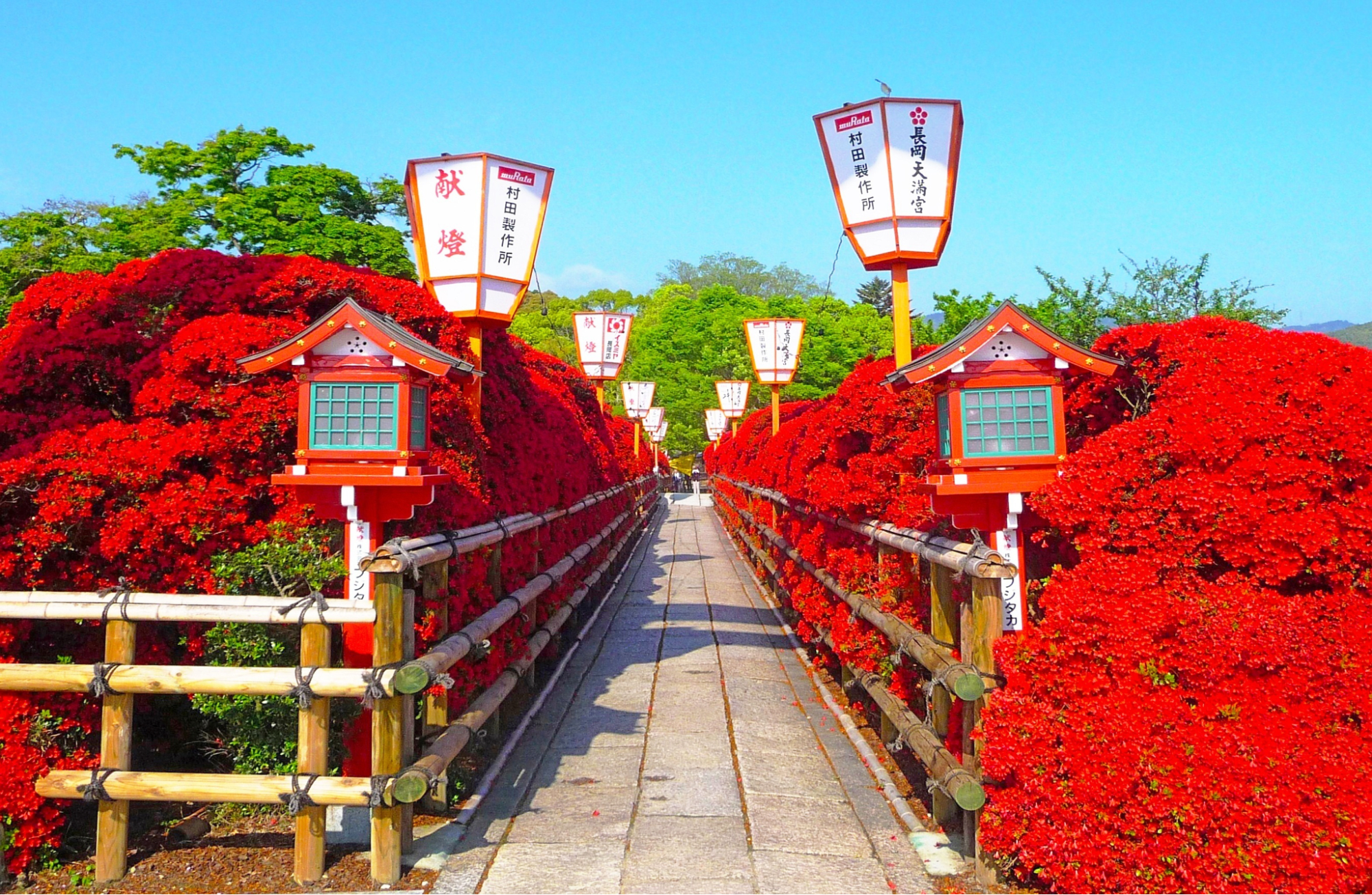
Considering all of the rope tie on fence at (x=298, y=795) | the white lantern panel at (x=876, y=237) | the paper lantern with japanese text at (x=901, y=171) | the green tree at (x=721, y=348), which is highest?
the green tree at (x=721, y=348)

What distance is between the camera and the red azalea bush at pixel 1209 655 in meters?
3.16

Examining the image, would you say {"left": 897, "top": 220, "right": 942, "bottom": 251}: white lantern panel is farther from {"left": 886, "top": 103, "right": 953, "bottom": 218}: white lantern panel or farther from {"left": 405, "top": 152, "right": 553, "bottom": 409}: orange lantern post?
{"left": 405, "top": 152, "right": 553, "bottom": 409}: orange lantern post

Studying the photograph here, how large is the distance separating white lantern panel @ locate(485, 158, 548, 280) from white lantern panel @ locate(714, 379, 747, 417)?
56.3 feet

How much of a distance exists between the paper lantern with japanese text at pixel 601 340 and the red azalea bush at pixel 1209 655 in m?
10.4

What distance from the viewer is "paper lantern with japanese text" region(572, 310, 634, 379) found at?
1368 centimetres

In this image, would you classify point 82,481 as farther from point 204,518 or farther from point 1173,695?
point 1173,695

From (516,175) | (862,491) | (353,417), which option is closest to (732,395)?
(862,491)

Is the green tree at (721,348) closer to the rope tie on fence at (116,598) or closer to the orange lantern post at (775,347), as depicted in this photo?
the orange lantern post at (775,347)

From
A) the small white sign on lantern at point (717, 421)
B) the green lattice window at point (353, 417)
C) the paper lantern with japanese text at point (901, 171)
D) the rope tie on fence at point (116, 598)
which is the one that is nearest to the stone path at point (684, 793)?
the rope tie on fence at point (116, 598)

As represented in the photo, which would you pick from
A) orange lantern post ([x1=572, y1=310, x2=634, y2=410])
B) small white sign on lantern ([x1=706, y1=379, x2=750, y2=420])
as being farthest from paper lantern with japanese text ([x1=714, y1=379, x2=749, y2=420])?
orange lantern post ([x1=572, y1=310, x2=634, y2=410])

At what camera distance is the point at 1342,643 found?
3346mm

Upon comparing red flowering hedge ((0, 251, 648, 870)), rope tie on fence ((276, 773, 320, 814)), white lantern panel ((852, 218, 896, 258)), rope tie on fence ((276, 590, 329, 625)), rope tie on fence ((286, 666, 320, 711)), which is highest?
white lantern panel ((852, 218, 896, 258))

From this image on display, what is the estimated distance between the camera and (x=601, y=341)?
13.7 m

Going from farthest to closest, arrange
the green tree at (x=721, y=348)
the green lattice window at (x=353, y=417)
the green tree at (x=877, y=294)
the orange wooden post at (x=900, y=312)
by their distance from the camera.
→ 1. the green tree at (x=877, y=294)
2. the green tree at (x=721, y=348)
3. the orange wooden post at (x=900, y=312)
4. the green lattice window at (x=353, y=417)
